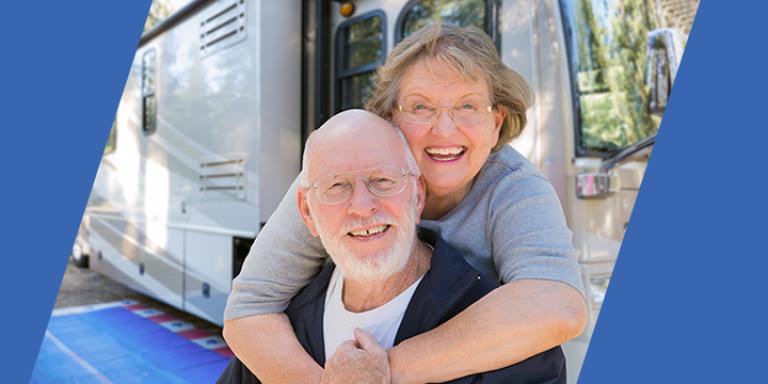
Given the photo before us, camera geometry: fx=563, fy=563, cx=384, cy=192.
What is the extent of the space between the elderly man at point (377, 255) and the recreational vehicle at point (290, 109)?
1.08 m

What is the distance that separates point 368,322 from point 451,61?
0.61m

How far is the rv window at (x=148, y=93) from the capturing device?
4.53 metres

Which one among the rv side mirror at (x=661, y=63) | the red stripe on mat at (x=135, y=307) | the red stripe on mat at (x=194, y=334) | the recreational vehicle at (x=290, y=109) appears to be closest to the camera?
the rv side mirror at (x=661, y=63)

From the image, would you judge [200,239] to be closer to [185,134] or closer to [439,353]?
[185,134]

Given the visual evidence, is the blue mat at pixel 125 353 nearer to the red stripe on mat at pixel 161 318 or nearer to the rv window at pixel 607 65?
the red stripe on mat at pixel 161 318

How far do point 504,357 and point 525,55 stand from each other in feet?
4.91

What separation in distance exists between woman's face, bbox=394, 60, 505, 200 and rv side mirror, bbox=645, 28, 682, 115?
96cm

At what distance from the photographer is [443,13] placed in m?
2.62

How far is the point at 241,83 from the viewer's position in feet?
11.0

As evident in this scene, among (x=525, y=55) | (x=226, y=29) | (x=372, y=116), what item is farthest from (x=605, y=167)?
(x=226, y=29)

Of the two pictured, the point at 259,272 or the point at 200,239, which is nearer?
the point at 259,272

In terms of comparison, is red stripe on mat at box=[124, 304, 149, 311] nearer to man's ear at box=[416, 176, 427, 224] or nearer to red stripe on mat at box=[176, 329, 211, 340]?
red stripe on mat at box=[176, 329, 211, 340]

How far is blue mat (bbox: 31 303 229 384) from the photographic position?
137 inches

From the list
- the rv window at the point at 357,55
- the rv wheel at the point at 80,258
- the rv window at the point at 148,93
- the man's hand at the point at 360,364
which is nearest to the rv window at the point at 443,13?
the rv window at the point at 357,55
